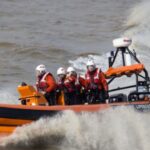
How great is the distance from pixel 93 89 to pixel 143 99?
35.8 inches

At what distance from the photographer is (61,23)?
2420 centimetres

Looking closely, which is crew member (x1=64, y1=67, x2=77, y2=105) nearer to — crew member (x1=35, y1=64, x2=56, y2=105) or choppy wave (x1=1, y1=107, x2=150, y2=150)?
crew member (x1=35, y1=64, x2=56, y2=105)

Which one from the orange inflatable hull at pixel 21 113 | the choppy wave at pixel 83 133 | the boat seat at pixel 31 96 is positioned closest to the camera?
the orange inflatable hull at pixel 21 113

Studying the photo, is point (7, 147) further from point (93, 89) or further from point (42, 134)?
point (93, 89)

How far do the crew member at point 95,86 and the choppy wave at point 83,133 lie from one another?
2.56ft

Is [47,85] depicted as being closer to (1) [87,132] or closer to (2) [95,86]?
(2) [95,86]

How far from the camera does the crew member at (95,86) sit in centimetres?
1107

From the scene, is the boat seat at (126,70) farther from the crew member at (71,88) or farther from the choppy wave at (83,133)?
the choppy wave at (83,133)

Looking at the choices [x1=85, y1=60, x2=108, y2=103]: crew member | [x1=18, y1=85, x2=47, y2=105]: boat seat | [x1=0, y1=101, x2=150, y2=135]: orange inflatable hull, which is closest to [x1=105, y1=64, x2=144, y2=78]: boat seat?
[x1=85, y1=60, x2=108, y2=103]: crew member

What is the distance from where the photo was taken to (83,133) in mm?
10211

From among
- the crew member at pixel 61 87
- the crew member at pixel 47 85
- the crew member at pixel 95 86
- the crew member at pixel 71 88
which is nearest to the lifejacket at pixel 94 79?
the crew member at pixel 95 86

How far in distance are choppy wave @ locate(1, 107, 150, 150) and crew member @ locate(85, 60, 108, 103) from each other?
781 mm

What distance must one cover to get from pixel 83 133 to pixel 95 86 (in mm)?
1160

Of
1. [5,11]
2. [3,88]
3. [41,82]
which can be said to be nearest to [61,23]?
[5,11]
